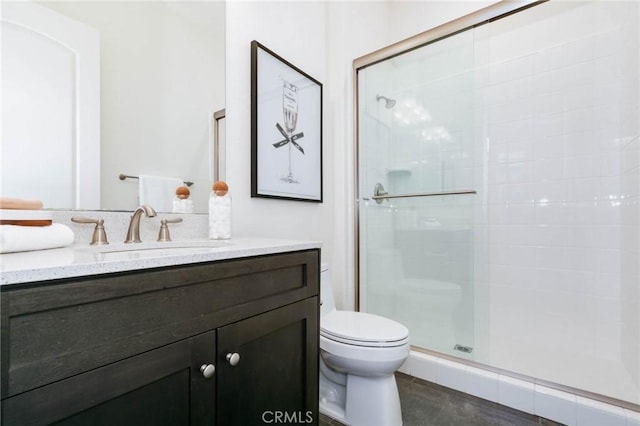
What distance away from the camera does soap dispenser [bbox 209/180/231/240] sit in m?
1.23

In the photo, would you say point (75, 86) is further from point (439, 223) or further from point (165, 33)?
point (439, 223)

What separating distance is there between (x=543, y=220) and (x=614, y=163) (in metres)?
0.48

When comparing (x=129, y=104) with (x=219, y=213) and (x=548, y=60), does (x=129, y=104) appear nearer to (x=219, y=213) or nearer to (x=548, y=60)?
(x=219, y=213)

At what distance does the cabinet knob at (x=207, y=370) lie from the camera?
2.32 feet

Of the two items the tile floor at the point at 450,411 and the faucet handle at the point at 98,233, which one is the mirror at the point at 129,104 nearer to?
the faucet handle at the point at 98,233

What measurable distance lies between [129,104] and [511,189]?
2.25 metres

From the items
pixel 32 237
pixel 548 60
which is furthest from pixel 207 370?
pixel 548 60

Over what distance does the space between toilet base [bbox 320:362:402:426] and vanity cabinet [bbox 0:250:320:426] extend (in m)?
0.39

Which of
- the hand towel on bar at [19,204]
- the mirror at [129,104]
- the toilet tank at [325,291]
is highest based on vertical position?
the mirror at [129,104]

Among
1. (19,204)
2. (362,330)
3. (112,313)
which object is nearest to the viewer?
(112,313)

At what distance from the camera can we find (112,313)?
1.88 feet

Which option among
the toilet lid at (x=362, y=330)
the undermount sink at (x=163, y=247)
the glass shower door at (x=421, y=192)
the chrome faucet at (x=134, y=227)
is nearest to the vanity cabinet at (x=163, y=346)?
the undermount sink at (x=163, y=247)

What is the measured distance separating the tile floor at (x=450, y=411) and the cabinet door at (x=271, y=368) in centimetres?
55

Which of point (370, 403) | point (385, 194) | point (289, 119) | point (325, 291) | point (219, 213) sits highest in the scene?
point (289, 119)
